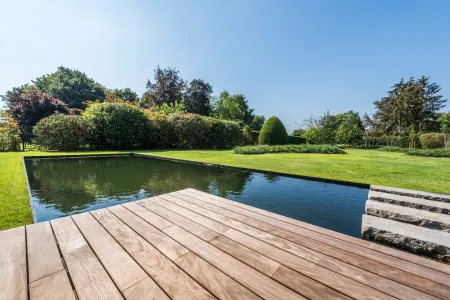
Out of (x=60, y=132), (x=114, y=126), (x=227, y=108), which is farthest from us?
(x=227, y=108)

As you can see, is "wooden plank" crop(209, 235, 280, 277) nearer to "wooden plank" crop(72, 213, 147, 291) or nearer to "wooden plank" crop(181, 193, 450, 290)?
"wooden plank" crop(181, 193, 450, 290)

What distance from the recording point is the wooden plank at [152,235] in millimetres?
1381

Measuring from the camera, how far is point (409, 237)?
1.86 m

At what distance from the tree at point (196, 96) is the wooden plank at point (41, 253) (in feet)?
81.2

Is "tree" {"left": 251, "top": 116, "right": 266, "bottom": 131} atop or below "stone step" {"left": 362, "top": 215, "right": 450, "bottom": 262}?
atop

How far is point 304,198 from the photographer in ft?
12.3

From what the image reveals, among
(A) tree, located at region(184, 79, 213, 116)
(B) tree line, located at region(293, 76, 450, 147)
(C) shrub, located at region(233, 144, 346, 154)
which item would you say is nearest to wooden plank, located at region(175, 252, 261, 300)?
(C) shrub, located at region(233, 144, 346, 154)

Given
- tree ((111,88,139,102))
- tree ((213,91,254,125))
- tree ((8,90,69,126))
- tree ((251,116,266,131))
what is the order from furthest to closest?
1. tree ((251,116,266,131))
2. tree ((111,88,139,102))
3. tree ((213,91,254,125))
4. tree ((8,90,69,126))

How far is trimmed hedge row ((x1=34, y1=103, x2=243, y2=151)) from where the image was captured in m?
11.2

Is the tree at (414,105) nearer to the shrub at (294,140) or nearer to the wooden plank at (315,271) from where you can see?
the shrub at (294,140)

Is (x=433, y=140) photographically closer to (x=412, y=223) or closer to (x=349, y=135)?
(x=349, y=135)

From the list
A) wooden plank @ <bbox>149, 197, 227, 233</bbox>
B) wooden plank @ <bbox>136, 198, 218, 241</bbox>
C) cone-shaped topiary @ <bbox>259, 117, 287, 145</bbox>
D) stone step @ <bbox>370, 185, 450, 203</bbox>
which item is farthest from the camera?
cone-shaped topiary @ <bbox>259, 117, 287, 145</bbox>

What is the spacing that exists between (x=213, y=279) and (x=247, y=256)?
0.32 metres

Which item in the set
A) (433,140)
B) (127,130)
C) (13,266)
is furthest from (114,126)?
(433,140)
